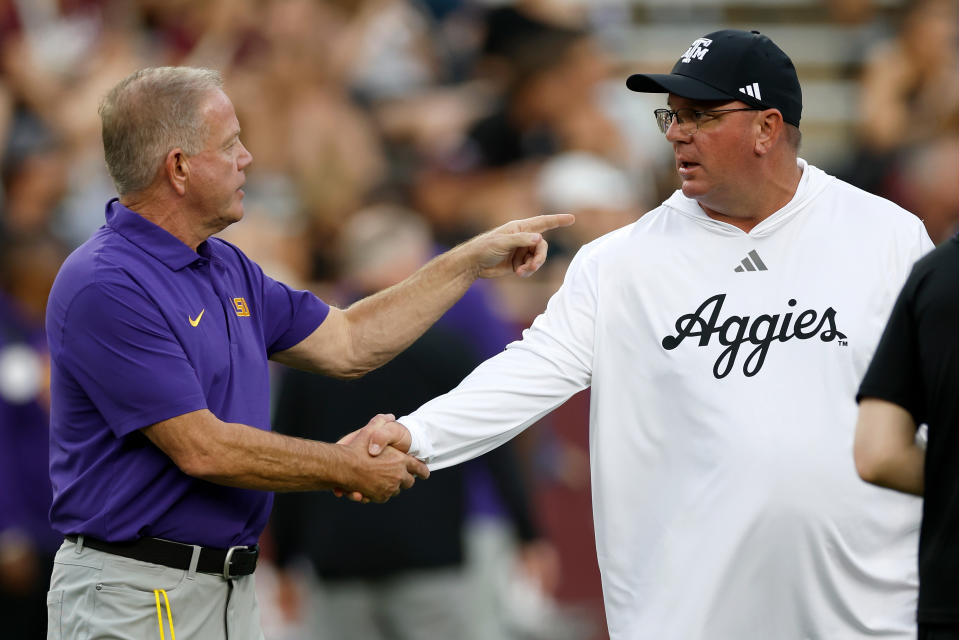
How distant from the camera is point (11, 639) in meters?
7.82

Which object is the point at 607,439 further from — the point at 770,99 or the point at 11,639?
the point at 11,639

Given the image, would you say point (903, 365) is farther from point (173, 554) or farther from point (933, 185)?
point (933, 185)

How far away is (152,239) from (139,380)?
47cm

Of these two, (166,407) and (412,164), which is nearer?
(166,407)

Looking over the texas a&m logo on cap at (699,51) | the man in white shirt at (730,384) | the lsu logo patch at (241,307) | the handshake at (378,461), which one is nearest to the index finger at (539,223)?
the man in white shirt at (730,384)

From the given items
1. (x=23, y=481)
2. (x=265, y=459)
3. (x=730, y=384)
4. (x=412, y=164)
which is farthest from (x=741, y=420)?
(x=412, y=164)

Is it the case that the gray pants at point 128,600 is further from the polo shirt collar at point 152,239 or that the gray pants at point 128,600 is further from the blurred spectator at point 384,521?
the blurred spectator at point 384,521

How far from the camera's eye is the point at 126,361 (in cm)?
417

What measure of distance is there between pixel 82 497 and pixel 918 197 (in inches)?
254

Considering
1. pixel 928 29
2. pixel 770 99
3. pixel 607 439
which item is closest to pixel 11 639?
pixel 607 439

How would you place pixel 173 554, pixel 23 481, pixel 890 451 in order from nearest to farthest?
pixel 890 451, pixel 173 554, pixel 23 481

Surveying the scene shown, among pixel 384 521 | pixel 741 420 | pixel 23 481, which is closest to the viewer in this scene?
pixel 741 420

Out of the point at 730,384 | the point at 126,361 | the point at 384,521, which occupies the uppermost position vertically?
the point at 730,384

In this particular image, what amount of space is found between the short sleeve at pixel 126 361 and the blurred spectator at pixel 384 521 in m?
2.97
